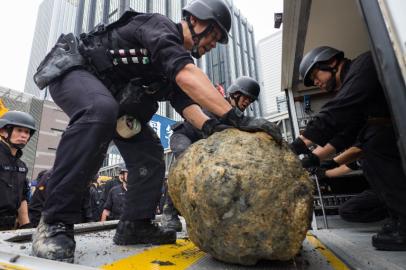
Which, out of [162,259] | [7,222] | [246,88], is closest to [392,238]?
[162,259]

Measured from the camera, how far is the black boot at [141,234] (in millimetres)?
2160

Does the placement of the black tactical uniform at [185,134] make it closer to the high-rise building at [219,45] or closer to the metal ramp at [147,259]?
the metal ramp at [147,259]

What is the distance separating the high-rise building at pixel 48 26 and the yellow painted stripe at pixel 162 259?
7767 cm

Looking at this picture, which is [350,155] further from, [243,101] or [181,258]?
[181,258]

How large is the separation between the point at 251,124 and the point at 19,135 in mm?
3590

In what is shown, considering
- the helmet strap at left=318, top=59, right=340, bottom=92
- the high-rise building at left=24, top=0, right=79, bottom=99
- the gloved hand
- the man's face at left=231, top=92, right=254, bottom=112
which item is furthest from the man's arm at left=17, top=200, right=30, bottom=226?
the high-rise building at left=24, top=0, right=79, bottom=99

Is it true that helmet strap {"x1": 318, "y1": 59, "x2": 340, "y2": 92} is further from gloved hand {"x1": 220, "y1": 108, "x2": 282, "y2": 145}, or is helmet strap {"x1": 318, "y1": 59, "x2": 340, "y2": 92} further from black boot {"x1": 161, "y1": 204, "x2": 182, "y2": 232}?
black boot {"x1": 161, "y1": 204, "x2": 182, "y2": 232}

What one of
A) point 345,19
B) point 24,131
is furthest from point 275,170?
point 24,131

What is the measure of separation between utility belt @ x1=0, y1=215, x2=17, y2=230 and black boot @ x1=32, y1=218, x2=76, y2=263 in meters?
2.17

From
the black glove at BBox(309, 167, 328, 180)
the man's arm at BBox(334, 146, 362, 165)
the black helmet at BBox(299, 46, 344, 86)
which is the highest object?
the black helmet at BBox(299, 46, 344, 86)

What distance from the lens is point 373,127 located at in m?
2.11

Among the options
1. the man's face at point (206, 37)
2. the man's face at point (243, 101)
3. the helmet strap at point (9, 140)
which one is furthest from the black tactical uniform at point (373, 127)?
the helmet strap at point (9, 140)

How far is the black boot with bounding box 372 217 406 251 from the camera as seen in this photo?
5.75ft

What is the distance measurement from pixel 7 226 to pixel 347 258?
3562 millimetres
